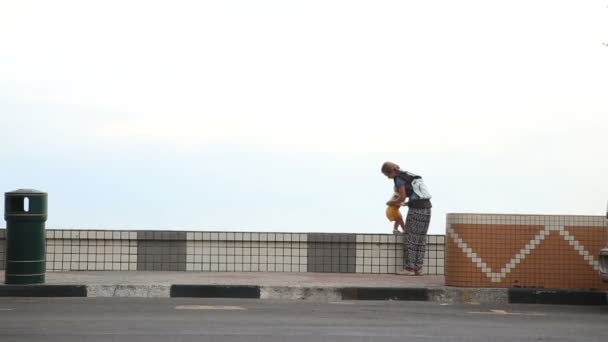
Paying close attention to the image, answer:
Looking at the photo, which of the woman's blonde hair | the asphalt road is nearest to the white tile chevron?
the asphalt road

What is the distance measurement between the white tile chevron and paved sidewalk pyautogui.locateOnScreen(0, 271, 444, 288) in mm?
678

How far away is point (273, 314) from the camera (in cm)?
1132

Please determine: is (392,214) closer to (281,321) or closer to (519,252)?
(519,252)

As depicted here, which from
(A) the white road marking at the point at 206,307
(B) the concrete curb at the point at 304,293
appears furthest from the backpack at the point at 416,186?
(A) the white road marking at the point at 206,307

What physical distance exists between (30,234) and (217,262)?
12.8 feet

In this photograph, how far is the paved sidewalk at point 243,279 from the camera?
47.3 feet

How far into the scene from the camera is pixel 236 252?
17.4 metres

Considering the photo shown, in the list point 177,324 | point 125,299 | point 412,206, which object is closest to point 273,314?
point 177,324

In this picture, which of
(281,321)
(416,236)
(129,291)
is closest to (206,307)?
(281,321)

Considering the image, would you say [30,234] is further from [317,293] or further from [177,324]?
[177,324]

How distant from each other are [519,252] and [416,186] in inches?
98.8

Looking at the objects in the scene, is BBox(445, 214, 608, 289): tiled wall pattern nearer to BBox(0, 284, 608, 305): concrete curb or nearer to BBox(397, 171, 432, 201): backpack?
BBox(0, 284, 608, 305): concrete curb

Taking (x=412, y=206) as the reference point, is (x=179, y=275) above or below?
below

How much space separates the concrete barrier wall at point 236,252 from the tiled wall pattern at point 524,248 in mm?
2848
